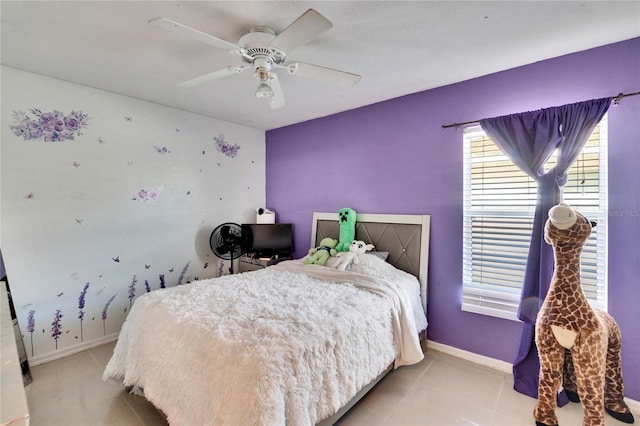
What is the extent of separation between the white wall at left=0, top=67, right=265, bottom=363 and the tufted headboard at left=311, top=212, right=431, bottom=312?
1971mm

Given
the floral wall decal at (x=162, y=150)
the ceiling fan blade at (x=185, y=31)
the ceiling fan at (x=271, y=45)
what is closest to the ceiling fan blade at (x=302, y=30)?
the ceiling fan at (x=271, y=45)

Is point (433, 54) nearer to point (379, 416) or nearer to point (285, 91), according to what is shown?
point (285, 91)

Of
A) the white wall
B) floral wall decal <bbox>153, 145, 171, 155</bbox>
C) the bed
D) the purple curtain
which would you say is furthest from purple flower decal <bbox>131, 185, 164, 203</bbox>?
the purple curtain

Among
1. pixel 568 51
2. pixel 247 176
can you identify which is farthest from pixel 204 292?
pixel 568 51

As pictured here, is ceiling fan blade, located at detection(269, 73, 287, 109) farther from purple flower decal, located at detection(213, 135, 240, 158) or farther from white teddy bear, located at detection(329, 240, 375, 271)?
purple flower decal, located at detection(213, 135, 240, 158)

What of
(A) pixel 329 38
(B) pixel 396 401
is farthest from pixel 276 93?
(B) pixel 396 401

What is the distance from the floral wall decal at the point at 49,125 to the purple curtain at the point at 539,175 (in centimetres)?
380

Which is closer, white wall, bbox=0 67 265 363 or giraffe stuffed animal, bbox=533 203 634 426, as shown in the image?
giraffe stuffed animal, bbox=533 203 634 426

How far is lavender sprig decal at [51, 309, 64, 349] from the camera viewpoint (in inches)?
104

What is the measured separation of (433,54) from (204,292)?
246cm

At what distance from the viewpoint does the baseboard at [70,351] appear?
100 inches

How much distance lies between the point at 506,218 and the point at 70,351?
410 centimetres

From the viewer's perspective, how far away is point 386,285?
7.70ft

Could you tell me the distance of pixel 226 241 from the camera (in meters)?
3.57
